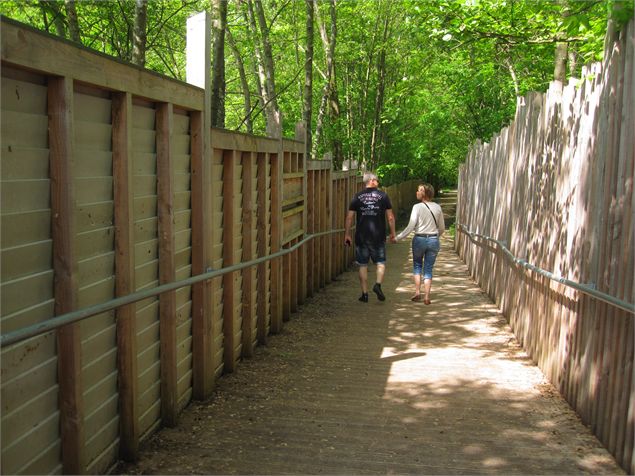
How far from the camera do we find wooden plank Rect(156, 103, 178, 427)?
4516 mm

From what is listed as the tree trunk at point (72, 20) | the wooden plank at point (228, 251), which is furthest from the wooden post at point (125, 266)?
the tree trunk at point (72, 20)

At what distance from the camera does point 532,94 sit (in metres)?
7.77

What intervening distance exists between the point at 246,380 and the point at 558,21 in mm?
8544

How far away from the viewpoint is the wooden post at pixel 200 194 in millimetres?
5160

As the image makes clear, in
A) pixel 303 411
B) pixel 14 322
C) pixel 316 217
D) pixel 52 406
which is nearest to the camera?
pixel 14 322

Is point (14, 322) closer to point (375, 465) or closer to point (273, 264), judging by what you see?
point (375, 465)

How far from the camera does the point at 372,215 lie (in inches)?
411

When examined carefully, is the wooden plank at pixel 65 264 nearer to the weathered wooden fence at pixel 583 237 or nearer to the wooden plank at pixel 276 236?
the weathered wooden fence at pixel 583 237

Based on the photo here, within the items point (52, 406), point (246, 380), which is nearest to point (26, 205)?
point (52, 406)

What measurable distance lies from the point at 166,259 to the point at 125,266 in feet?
2.22

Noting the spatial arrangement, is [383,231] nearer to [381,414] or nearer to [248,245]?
[248,245]

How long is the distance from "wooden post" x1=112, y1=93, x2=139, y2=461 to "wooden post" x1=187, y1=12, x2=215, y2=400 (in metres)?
1.19

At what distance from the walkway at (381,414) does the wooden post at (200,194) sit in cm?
40

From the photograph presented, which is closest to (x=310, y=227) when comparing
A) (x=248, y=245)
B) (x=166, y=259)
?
(x=248, y=245)
